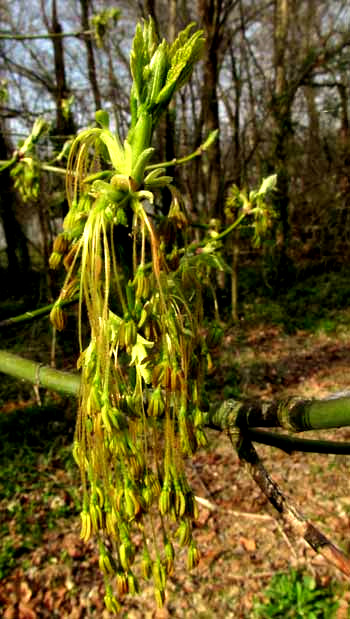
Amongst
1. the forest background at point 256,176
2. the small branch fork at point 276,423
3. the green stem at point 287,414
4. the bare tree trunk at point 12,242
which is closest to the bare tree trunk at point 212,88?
the forest background at point 256,176

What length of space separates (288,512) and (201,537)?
3.11 m

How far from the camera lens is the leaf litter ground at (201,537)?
321 cm

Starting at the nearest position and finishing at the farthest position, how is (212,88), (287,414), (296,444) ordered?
1. (287,414)
2. (296,444)
3. (212,88)

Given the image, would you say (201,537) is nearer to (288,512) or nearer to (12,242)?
(288,512)

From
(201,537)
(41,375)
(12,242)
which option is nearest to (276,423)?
(41,375)

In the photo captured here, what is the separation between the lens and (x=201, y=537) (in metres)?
3.75

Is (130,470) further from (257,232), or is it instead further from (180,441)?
(257,232)

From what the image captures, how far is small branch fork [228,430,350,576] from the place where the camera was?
2.99 ft

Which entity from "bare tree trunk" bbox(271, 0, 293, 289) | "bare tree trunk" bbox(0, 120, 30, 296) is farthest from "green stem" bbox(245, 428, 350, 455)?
"bare tree trunk" bbox(0, 120, 30, 296)

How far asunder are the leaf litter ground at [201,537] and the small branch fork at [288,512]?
4.94ft

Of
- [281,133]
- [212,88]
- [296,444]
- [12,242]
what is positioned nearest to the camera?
[296,444]

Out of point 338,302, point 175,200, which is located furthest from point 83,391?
point 338,302

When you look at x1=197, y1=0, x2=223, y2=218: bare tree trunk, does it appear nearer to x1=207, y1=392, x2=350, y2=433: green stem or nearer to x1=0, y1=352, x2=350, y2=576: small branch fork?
x1=0, y1=352, x2=350, y2=576: small branch fork

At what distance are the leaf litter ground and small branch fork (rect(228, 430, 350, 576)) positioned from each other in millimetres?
1507
